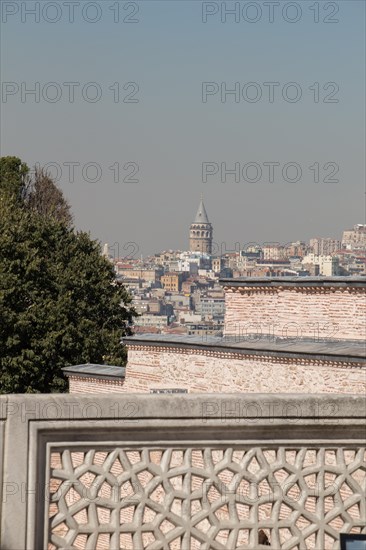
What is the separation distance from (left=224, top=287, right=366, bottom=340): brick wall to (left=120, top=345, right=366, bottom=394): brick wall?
96 centimetres

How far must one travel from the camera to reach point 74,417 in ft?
14.4

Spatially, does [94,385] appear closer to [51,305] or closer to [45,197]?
[51,305]

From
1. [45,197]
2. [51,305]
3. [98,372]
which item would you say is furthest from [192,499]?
[45,197]

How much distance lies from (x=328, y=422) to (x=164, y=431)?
79 centimetres

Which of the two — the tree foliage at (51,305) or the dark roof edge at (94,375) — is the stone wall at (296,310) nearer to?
the dark roof edge at (94,375)

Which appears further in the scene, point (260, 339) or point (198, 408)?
point (260, 339)

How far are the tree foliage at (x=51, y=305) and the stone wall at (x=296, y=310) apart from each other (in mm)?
13891

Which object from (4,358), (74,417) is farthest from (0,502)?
(4,358)

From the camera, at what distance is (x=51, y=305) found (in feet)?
102

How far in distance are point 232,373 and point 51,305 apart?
16752 mm

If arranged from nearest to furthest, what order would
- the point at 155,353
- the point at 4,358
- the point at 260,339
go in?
1. the point at 260,339
2. the point at 155,353
3. the point at 4,358

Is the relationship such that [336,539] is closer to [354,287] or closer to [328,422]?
[328,422]

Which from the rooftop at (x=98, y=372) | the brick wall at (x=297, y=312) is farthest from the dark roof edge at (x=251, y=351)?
the rooftop at (x=98, y=372)

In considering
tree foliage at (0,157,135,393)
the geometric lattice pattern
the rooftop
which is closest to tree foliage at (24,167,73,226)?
tree foliage at (0,157,135,393)
